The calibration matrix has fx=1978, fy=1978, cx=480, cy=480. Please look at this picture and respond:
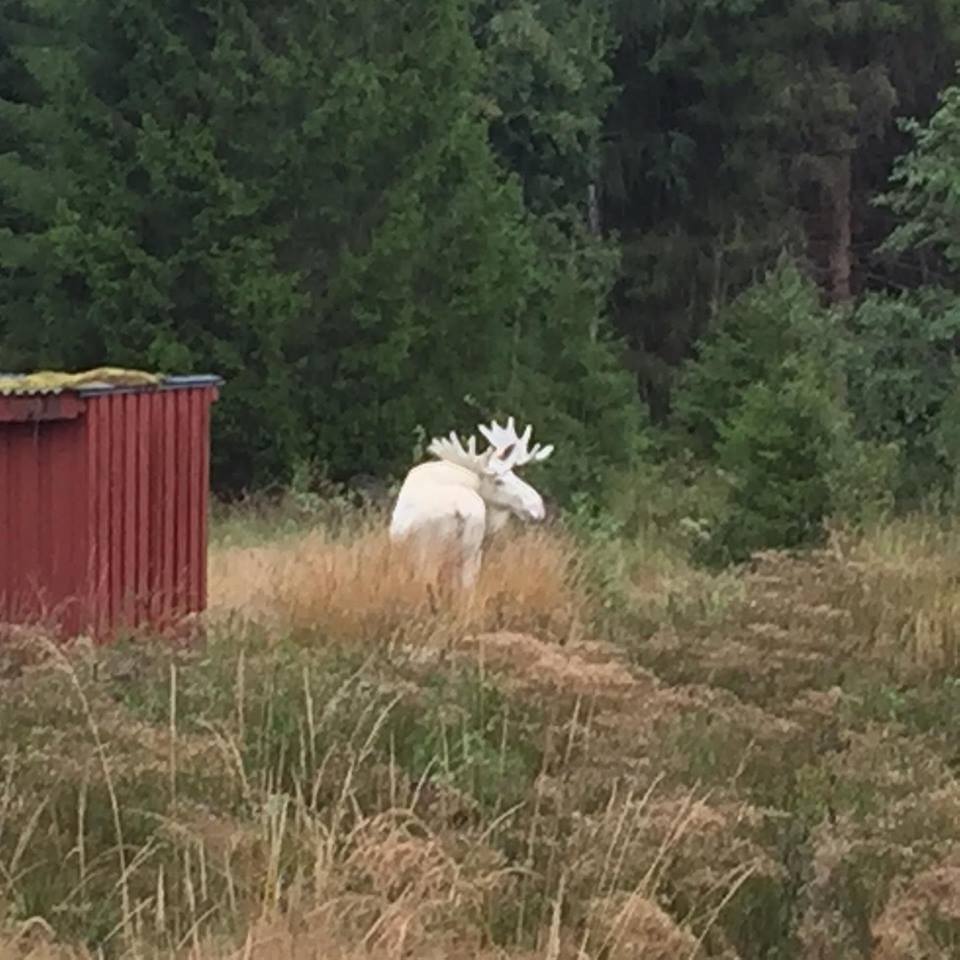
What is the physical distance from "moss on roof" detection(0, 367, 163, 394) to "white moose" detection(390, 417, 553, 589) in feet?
5.89

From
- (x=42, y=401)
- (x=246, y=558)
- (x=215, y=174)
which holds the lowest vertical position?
(x=246, y=558)

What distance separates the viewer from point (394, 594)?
8.93 meters

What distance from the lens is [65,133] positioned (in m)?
19.5

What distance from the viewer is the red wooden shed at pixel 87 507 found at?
27.0 feet

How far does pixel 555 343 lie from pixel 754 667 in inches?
616

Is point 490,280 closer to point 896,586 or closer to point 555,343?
point 555,343

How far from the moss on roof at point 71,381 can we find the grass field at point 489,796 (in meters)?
1.26

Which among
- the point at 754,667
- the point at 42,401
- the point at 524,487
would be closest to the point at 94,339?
the point at 524,487

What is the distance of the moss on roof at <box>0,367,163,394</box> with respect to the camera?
26.9ft

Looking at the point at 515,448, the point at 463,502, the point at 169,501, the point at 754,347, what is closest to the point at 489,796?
the point at 169,501

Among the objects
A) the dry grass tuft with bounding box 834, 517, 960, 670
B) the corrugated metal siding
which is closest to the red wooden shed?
the corrugated metal siding

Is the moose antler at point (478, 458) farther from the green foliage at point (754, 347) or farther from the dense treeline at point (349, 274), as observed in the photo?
the green foliage at point (754, 347)

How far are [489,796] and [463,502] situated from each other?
Result: 191 inches

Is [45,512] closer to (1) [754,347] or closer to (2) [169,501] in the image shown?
(2) [169,501]
